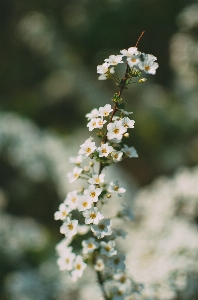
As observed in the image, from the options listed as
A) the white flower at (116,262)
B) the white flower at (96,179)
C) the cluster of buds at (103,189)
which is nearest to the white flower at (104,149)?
the cluster of buds at (103,189)

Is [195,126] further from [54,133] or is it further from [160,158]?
[54,133]

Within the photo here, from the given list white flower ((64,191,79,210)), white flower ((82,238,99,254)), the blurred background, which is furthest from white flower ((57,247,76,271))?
the blurred background

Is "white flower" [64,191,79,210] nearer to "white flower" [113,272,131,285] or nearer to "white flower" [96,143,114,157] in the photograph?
"white flower" [96,143,114,157]

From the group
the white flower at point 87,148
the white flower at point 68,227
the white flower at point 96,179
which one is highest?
the white flower at point 87,148

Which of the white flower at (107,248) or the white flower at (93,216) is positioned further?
the white flower at (107,248)

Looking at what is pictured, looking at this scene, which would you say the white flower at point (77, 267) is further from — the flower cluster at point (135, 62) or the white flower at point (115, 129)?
the flower cluster at point (135, 62)

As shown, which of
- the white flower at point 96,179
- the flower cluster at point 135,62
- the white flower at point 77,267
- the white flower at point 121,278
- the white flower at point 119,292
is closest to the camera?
the flower cluster at point 135,62

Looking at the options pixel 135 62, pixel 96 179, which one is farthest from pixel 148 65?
pixel 96 179

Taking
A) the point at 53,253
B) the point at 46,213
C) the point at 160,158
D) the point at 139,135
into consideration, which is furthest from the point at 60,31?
the point at 53,253
